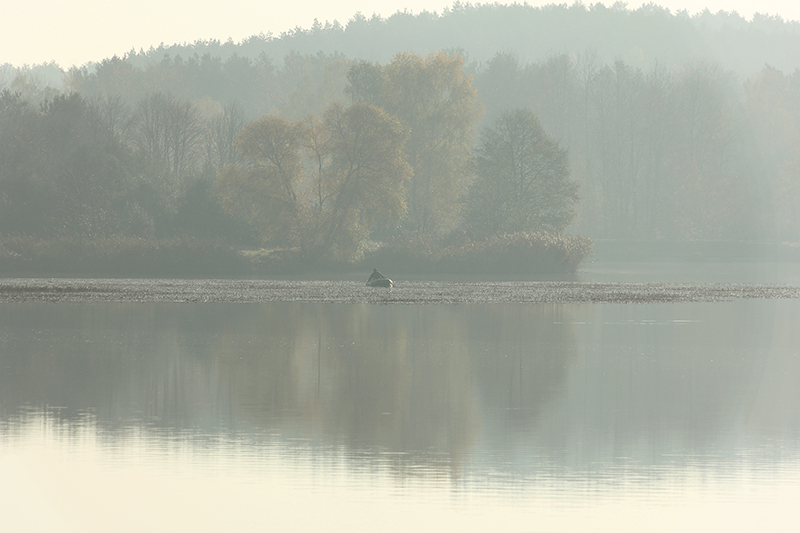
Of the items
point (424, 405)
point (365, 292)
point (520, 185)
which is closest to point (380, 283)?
point (365, 292)

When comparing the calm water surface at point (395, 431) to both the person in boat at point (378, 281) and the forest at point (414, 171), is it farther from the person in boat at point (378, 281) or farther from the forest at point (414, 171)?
the forest at point (414, 171)

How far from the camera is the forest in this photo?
214ft

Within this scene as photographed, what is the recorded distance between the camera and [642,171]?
126562 millimetres

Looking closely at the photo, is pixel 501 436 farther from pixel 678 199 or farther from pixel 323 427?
pixel 678 199

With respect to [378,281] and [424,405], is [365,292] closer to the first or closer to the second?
[378,281]

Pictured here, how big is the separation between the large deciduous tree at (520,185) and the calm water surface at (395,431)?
47.5 metres

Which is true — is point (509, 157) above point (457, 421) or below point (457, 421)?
above

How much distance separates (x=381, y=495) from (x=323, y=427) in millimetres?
3694

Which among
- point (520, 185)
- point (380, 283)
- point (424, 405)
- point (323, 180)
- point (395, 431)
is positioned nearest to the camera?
point (395, 431)

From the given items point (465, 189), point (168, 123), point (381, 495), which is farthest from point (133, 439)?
point (168, 123)

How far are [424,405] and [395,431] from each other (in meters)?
2.20

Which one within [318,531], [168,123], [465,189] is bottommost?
[318,531]

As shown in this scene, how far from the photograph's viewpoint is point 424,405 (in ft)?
53.2

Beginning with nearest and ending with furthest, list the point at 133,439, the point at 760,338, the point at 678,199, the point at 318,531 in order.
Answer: the point at 318,531, the point at 133,439, the point at 760,338, the point at 678,199
